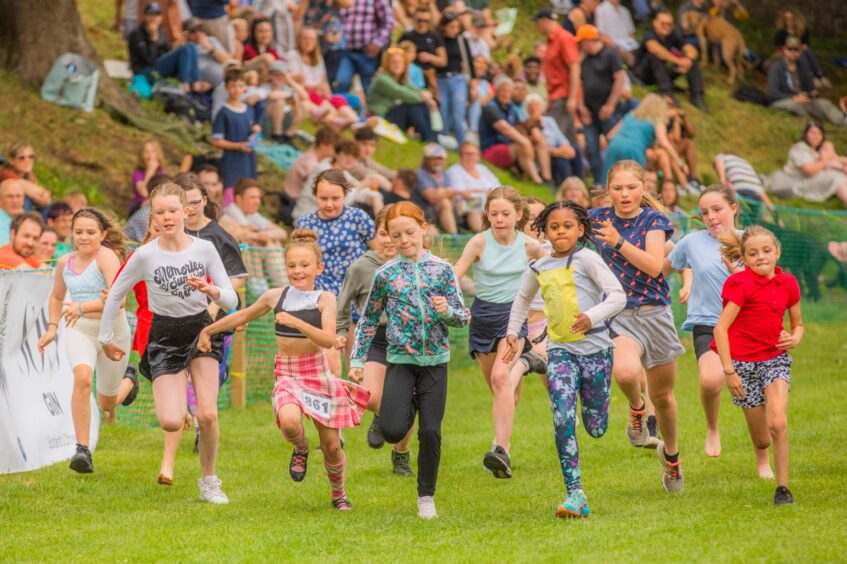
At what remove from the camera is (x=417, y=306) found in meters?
8.71

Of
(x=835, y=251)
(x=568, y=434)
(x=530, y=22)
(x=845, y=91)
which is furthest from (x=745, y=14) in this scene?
(x=568, y=434)

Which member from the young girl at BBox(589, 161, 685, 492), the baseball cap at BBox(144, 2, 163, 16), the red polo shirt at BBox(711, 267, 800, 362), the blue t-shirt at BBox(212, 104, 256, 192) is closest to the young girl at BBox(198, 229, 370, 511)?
the young girl at BBox(589, 161, 685, 492)

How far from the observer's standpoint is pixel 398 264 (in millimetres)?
8820

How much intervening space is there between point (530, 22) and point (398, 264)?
21.7 metres

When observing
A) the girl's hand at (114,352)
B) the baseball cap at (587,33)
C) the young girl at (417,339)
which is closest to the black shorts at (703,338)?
the young girl at (417,339)

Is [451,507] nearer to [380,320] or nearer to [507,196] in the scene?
[380,320]

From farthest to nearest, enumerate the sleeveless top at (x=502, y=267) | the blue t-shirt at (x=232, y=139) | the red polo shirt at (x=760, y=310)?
the blue t-shirt at (x=232, y=139) → the sleeveless top at (x=502, y=267) → the red polo shirt at (x=760, y=310)

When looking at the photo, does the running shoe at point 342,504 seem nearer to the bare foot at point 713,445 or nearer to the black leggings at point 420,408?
the black leggings at point 420,408

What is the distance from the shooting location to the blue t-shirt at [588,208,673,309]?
947 centimetres

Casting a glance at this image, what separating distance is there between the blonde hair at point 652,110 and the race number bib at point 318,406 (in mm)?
12791

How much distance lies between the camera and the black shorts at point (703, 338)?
10.2 m

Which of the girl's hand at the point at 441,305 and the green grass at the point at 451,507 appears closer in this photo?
the green grass at the point at 451,507

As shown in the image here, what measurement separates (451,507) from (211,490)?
5.67 feet

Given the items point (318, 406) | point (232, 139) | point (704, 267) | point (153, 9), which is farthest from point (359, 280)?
point (153, 9)
